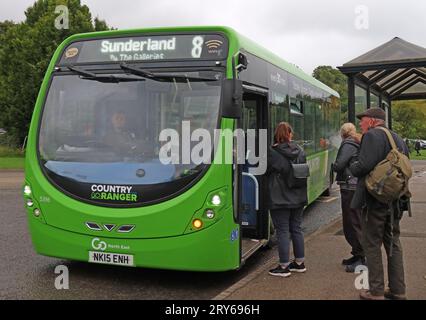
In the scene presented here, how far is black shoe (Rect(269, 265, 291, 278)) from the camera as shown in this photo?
243 inches

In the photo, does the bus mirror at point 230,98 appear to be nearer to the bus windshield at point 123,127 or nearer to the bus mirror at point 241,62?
the bus windshield at point 123,127

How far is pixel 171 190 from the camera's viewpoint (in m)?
5.64

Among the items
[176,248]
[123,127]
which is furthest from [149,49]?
[176,248]

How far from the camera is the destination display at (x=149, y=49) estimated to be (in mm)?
6004

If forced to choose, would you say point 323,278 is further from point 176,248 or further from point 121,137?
point 121,137

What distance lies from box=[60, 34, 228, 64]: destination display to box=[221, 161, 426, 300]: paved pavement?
2539 mm

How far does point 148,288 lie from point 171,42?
2.81 meters

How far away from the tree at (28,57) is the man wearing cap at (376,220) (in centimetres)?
2951

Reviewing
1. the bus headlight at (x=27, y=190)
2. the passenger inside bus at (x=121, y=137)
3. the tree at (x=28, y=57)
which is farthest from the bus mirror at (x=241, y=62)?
the tree at (x=28, y=57)

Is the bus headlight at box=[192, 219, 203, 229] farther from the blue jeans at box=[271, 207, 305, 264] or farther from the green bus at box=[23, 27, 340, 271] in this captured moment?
the blue jeans at box=[271, 207, 305, 264]

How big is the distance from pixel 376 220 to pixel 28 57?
31355mm

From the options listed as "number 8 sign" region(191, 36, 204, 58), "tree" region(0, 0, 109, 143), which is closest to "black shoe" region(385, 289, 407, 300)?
"number 8 sign" region(191, 36, 204, 58)

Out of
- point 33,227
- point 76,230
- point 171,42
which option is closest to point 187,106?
point 171,42
